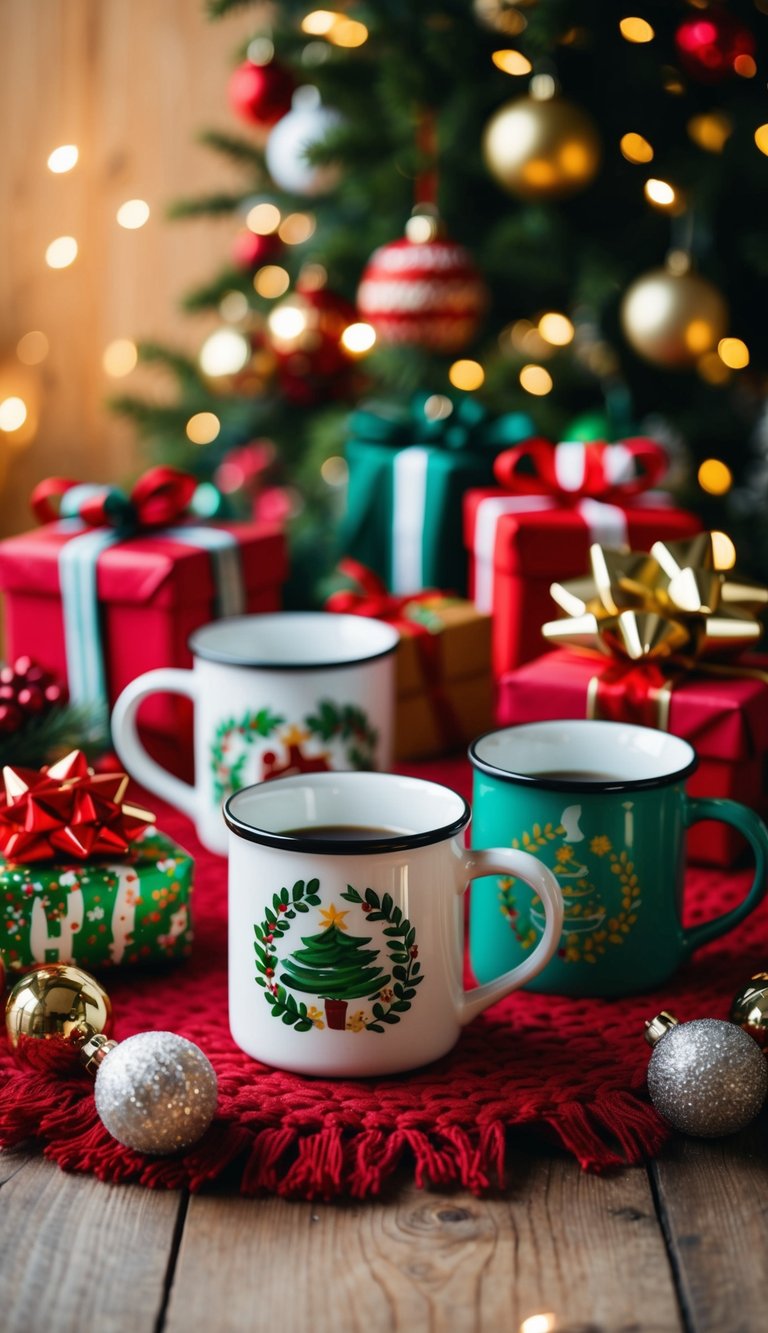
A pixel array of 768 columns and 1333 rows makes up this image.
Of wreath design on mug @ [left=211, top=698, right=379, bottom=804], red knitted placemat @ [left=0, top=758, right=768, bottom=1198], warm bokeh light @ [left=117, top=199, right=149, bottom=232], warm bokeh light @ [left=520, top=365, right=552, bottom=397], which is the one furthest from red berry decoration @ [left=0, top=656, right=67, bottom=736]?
warm bokeh light @ [left=117, top=199, right=149, bottom=232]

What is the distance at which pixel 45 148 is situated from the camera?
6.40 ft

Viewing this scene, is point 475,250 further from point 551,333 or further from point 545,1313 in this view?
point 545,1313

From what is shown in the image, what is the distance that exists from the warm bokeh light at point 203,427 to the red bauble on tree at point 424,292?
376mm

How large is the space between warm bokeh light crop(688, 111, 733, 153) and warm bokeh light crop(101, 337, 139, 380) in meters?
0.88

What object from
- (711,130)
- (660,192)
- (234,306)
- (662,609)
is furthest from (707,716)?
(234,306)

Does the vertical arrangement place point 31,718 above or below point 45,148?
below

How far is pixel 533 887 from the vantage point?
0.66 m

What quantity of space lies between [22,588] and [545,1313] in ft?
2.43

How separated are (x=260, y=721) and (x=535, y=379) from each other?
0.74 metres

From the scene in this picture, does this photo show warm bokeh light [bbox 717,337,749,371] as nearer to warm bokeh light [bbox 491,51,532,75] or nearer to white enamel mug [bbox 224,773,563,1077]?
warm bokeh light [bbox 491,51,532,75]

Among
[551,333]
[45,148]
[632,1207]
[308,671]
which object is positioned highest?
[45,148]

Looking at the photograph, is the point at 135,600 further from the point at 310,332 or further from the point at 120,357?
the point at 120,357

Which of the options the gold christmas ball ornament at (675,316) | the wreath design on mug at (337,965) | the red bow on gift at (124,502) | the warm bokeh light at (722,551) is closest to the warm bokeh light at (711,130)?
the gold christmas ball ornament at (675,316)

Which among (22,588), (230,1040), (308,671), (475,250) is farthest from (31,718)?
(475,250)
